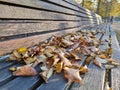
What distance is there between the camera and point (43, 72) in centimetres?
136

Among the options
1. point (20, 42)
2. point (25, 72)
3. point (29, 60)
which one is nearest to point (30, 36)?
point (20, 42)

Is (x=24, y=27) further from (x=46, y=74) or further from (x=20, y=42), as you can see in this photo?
(x=46, y=74)

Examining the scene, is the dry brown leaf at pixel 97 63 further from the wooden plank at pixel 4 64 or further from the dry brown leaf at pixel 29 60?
the wooden plank at pixel 4 64

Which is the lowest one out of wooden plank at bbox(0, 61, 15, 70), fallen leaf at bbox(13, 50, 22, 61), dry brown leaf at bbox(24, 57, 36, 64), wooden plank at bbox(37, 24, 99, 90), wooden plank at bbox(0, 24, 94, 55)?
wooden plank at bbox(37, 24, 99, 90)

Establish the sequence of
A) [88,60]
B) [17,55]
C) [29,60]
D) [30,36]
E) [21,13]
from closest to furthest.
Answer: [29,60], [17,55], [88,60], [21,13], [30,36]

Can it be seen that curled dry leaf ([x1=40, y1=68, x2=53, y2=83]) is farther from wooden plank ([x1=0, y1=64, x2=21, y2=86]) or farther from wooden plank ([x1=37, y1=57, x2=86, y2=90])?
wooden plank ([x1=0, y1=64, x2=21, y2=86])

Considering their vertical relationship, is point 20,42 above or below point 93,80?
above

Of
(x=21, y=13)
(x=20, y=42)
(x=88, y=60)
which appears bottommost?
(x=88, y=60)

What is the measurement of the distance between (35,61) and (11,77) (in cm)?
35

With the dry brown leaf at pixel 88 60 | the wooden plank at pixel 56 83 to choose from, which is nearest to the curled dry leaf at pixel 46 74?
the wooden plank at pixel 56 83

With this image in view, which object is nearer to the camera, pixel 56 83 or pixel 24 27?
pixel 56 83

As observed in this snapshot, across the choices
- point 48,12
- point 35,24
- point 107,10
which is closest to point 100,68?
point 35,24

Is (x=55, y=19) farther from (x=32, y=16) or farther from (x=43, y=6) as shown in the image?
(x=32, y=16)

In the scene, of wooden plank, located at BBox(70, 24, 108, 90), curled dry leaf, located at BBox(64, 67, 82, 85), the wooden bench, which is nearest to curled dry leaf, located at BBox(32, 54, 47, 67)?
the wooden bench
